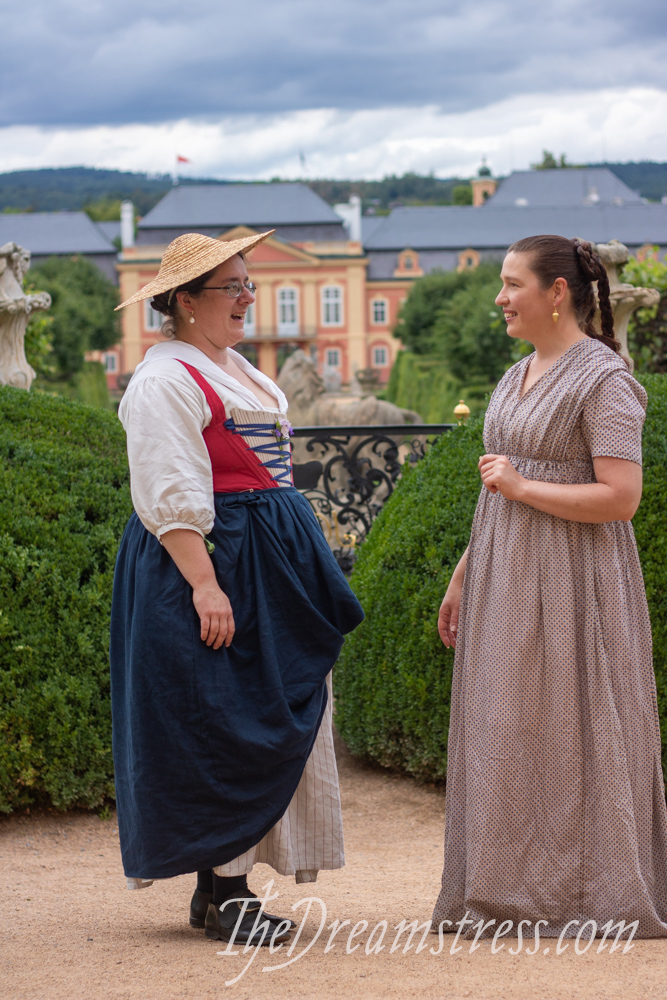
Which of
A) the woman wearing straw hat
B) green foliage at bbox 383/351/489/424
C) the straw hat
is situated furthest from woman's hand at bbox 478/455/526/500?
green foliage at bbox 383/351/489/424

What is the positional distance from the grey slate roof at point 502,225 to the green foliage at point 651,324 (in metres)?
45.1

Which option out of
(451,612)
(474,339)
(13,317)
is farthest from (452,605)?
(474,339)

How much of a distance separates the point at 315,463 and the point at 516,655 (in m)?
Result: 3.23

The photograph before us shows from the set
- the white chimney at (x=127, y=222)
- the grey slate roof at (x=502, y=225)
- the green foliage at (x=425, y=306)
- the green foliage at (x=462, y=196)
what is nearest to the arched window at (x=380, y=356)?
the grey slate roof at (x=502, y=225)

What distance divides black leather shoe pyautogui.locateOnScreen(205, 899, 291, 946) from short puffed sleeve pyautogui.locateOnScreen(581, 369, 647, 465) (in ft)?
4.45

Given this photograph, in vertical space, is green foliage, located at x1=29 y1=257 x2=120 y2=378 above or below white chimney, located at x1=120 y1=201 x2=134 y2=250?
below

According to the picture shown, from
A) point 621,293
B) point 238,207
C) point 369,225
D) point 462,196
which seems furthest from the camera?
point 462,196

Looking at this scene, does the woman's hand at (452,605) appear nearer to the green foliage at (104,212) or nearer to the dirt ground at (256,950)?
the dirt ground at (256,950)

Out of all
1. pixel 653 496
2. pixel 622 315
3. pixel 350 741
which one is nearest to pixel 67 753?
pixel 350 741

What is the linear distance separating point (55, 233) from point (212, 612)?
58626 mm

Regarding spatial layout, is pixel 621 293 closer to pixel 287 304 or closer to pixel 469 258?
pixel 287 304

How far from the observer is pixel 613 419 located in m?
2.20

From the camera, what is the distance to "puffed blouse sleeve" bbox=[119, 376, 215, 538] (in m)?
2.22

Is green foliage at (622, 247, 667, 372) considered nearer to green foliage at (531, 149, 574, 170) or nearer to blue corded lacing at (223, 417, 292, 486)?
blue corded lacing at (223, 417, 292, 486)
